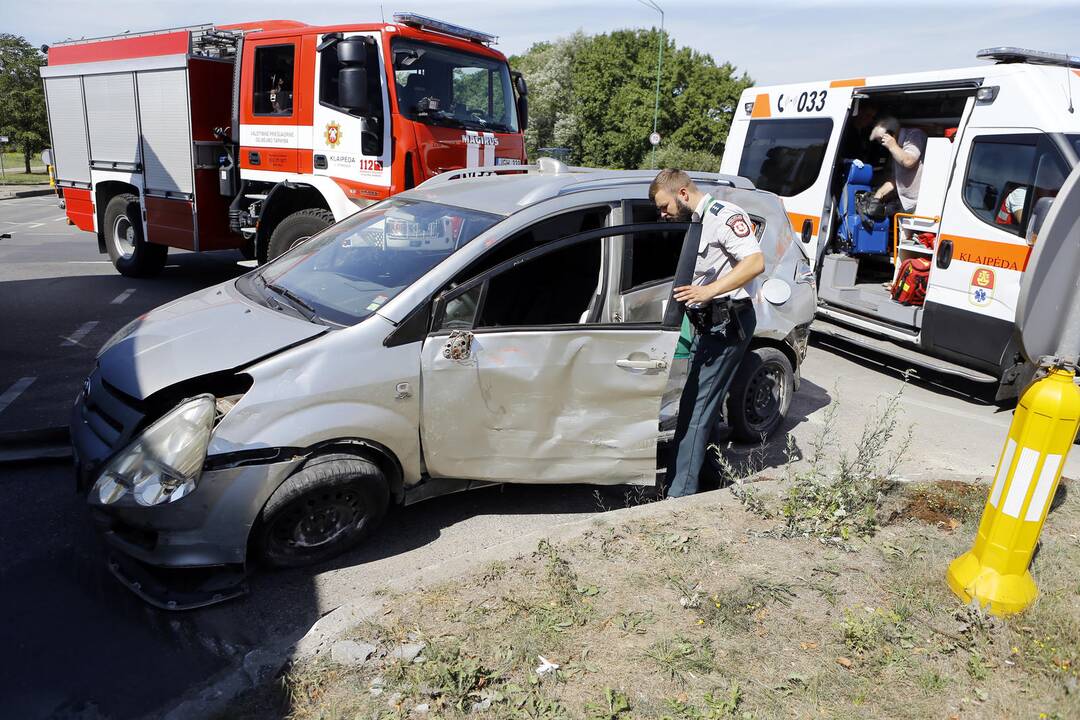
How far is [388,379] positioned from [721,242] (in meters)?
1.89

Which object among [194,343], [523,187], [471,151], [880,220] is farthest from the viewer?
[880,220]

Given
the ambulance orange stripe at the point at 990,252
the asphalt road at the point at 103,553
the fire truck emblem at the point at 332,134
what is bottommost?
the asphalt road at the point at 103,553

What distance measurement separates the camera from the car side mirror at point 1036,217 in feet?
19.4

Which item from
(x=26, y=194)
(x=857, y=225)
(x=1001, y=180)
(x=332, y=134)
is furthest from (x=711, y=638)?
(x=26, y=194)

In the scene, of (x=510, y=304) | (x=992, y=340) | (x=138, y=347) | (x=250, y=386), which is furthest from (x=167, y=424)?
(x=992, y=340)

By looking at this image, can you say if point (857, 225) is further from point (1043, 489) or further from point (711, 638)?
point (711, 638)

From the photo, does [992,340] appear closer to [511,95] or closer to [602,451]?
[602,451]

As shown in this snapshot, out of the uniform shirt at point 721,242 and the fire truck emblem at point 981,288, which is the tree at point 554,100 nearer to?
the fire truck emblem at point 981,288

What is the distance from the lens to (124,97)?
9.71 m

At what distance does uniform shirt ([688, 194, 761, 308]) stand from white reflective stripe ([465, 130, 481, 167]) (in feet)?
13.7

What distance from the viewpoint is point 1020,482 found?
309cm

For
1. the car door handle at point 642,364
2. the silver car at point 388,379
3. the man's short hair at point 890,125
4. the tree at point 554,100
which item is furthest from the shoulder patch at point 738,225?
the tree at point 554,100

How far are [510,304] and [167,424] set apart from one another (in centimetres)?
167

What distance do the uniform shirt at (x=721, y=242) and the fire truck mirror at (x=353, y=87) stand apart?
4223 mm
